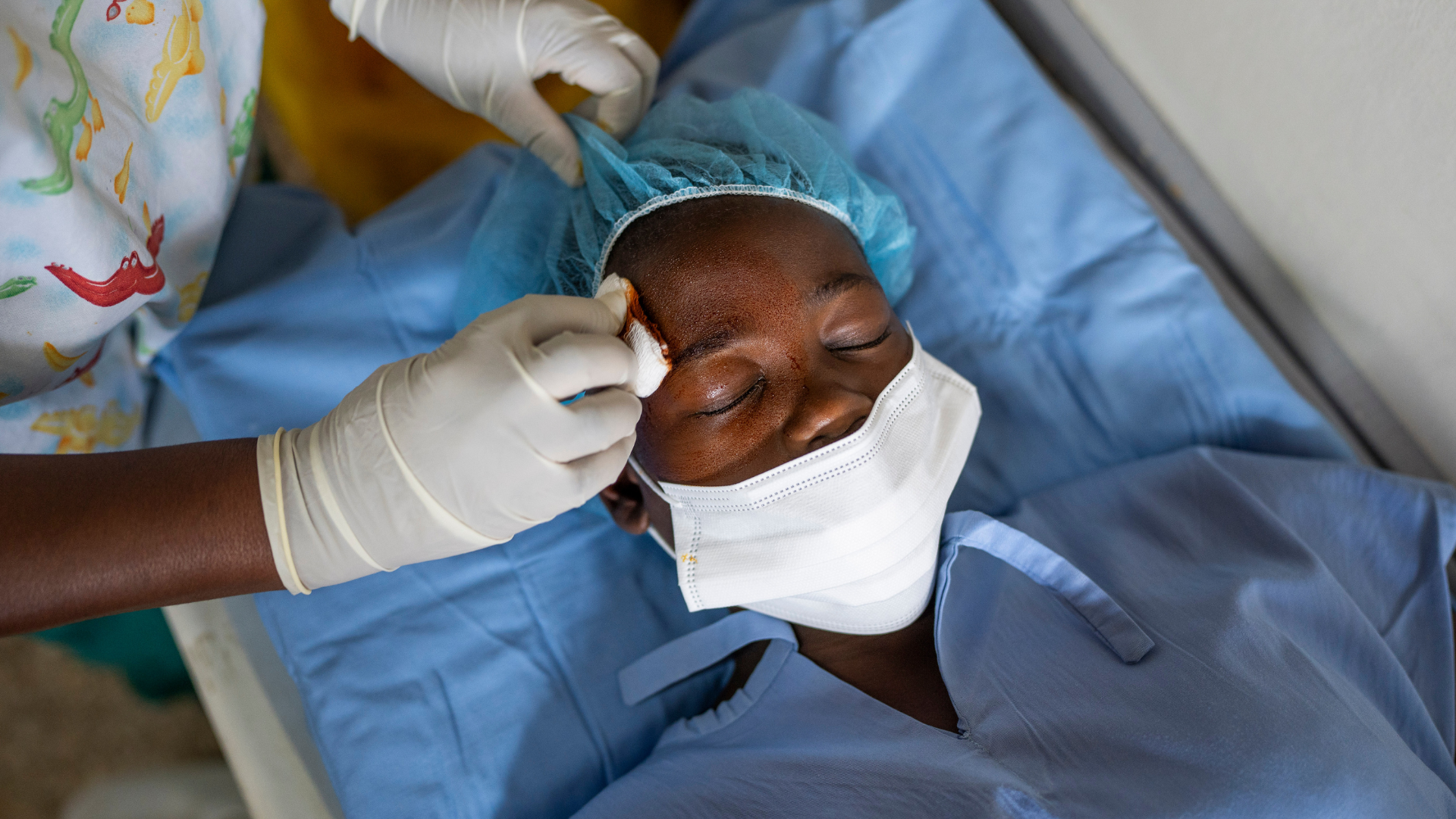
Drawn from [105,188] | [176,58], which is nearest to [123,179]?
[105,188]

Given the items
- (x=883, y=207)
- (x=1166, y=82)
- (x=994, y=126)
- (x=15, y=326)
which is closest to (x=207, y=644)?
(x=15, y=326)

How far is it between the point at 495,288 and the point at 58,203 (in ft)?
1.81

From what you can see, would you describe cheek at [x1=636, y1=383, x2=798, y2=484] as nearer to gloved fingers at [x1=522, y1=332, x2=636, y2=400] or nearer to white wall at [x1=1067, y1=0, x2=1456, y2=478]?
gloved fingers at [x1=522, y1=332, x2=636, y2=400]

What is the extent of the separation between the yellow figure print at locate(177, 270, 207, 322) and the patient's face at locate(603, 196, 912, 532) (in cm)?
77

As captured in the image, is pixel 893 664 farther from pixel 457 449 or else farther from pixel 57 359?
pixel 57 359

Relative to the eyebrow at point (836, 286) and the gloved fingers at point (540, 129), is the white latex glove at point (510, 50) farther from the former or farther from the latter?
the eyebrow at point (836, 286)

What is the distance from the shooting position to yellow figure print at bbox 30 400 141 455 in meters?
→ 1.24

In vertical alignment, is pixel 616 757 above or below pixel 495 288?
below

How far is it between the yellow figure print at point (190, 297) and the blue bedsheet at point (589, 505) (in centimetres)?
4

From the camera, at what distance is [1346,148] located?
132cm

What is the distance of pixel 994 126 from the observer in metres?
1.66

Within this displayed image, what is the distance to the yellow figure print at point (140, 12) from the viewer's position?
106 cm

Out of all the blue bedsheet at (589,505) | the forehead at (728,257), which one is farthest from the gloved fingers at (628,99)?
the forehead at (728,257)

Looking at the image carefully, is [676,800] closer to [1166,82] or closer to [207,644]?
[207,644]
